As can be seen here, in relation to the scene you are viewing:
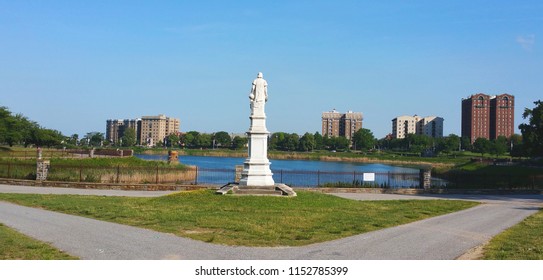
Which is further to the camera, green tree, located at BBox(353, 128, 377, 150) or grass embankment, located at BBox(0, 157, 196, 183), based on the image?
green tree, located at BBox(353, 128, 377, 150)

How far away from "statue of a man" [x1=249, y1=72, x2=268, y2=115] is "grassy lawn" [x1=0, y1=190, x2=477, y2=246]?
170 inches

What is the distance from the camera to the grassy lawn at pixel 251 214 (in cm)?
1215

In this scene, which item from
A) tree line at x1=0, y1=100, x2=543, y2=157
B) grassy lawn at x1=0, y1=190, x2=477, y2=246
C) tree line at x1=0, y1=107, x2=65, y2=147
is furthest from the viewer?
tree line at x1=0, y1=100, x2=543, y2=157

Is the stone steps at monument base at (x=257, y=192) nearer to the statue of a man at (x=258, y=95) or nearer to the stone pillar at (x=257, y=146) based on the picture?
the stone pillar at (x=257, y=146)

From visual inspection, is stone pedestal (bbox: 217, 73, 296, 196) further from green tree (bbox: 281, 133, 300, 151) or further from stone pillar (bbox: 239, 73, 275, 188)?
green tree (bbox: 281, 133, 300, 151)

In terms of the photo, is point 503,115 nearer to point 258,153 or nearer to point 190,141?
point 190,141

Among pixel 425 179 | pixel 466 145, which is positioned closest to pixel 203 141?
pixel 466 145

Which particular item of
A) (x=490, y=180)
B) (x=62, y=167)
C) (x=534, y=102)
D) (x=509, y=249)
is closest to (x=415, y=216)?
(x=509, y=249)

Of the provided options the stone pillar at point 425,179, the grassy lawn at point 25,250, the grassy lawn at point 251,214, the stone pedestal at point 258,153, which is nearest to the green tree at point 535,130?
the stone pillar at point 425,179

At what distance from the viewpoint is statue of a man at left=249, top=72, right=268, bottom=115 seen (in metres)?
22.0

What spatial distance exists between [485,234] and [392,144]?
169m

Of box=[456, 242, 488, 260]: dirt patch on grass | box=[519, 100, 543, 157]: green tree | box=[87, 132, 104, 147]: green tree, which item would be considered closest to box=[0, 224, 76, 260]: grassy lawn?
box=[456, 242, 488, 260]: dirt patch on grass

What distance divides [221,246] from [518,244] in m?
7.00
